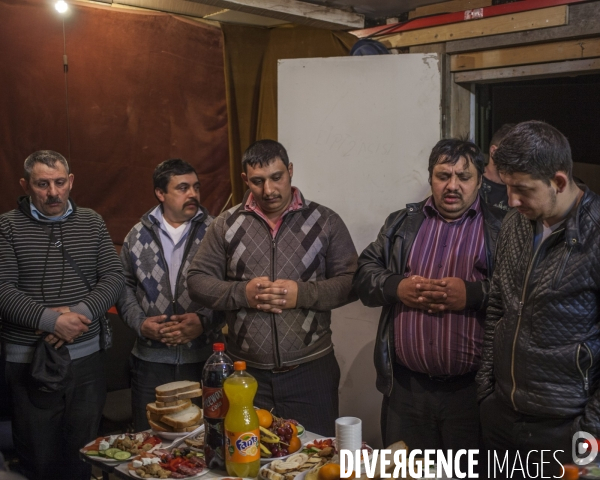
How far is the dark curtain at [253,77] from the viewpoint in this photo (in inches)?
190

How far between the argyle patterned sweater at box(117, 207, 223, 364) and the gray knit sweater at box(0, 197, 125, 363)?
0.11 m

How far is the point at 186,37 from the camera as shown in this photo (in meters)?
4.78

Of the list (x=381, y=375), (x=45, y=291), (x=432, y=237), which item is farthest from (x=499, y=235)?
(x=45, y=291)

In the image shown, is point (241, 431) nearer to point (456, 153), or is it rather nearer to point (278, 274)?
point (278, 274)

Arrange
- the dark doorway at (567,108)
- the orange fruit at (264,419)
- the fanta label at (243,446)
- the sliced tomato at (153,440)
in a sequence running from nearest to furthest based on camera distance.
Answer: the fanta label at (243,446) < the orange fruit at (264,419) < the sliced tomato at (153,440) < the dark doorway at (567,108)

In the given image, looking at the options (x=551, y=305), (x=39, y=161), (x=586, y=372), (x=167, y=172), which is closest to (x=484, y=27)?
(x=167, y=172)

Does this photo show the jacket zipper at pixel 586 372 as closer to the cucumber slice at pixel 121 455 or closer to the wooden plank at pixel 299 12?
the cucumber slice at pixel 121 455

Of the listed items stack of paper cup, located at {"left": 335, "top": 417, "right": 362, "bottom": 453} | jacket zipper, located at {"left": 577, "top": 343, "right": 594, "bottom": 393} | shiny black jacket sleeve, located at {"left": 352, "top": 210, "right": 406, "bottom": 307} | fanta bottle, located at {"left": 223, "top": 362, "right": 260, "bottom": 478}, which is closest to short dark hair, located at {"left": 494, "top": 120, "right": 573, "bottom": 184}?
jacket zipper, located at {"left": 577, "top": 343, "right": 594, "bottom": 393}

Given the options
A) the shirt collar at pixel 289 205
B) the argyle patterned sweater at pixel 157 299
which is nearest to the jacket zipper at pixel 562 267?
the shirt collar at pixel 289 205

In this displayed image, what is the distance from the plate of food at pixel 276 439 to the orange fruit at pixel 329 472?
26cm

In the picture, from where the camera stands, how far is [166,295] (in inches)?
125

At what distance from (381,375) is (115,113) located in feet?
9.22

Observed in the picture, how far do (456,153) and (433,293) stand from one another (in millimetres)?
580

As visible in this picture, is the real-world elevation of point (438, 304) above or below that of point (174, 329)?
above
